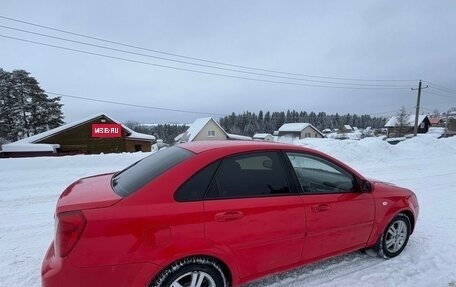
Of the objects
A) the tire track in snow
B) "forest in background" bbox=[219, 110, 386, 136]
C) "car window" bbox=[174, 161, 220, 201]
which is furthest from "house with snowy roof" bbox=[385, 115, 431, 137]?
"car window" bbox=[174, 161, 220, 201]

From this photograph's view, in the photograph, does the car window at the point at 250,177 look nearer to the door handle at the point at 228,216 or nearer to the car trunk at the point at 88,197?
the door handle at the point at 228,216

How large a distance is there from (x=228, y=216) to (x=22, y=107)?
4425 centimetres

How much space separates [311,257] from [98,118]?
99.7ft

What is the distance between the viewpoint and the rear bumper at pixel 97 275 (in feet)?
7.30

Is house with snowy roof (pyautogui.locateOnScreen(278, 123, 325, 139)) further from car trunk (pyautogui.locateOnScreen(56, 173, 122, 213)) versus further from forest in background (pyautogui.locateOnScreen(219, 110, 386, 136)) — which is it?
car trunk (pyautogui.locateOnScreen(56, 173, 122, 213))

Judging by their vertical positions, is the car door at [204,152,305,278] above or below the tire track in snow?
above

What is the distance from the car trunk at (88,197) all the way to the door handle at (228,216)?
86cm

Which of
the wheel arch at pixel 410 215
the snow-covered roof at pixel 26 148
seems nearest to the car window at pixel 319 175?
the wheel arch at pixel 410 215

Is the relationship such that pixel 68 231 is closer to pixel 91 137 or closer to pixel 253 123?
pixel 91 137

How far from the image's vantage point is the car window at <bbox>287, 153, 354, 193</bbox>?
128 inches

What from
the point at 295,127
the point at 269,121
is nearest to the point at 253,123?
the point at 269,121

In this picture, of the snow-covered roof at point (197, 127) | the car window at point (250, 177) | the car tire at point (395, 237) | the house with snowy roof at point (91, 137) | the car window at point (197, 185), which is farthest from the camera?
the snow-covered roof at point (197, 127)

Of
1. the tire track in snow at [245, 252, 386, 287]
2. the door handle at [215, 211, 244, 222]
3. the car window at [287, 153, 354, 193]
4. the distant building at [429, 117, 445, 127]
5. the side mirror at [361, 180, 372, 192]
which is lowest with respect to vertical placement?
the tire track in snow at [245, 252, 386, 287]

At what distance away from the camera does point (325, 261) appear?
145 inches
